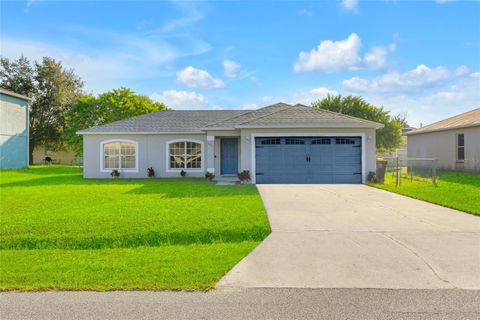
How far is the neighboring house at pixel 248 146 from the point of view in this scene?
51.4 ft

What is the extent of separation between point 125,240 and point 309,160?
11.1m

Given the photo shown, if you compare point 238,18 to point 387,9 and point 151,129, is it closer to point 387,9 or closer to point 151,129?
point 387,9

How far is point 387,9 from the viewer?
12922mm

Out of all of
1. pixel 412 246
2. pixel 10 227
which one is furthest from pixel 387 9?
pixel 10 227

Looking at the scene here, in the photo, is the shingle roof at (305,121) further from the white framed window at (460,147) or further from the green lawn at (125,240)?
the white framed window at (460,147)

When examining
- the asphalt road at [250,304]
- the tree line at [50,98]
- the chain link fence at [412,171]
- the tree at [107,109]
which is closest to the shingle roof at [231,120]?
the chain link fence at [412,171]

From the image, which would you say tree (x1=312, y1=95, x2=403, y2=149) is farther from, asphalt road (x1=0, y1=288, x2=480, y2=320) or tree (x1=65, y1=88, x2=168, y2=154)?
asphalt road (x1=0, y1=288, x2=480, y2=320)

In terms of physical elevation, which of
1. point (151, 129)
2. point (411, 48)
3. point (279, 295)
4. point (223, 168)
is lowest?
point (279, 295)

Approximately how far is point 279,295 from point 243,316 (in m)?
0.69

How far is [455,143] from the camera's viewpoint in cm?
2134

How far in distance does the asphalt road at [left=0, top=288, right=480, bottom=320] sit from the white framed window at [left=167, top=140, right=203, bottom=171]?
50.1 ft

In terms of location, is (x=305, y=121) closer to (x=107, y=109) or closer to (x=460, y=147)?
(x=460, y=147)

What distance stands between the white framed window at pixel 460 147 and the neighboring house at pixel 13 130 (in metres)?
34.5

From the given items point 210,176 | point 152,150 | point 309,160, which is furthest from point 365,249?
point 152,150
